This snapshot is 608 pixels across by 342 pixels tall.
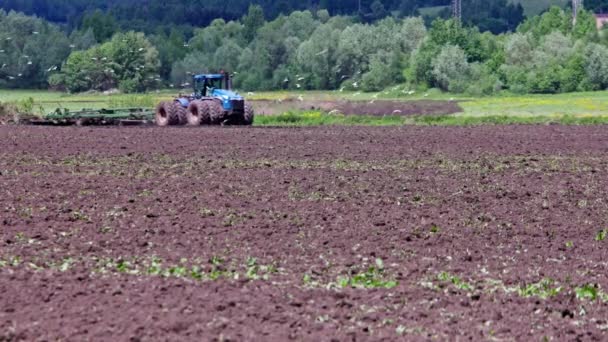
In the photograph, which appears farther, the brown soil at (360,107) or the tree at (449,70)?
the tree at (449,70)

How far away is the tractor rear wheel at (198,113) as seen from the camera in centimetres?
4709

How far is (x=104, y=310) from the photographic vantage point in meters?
12.4

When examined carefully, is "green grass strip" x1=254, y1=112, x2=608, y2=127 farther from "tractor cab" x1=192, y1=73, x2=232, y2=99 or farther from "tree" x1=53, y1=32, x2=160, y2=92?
"tree" x1=53, y1=32, x2=160, y2=92

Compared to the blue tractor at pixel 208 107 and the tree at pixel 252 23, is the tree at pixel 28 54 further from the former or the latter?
the blue tractor at pixel 208 107

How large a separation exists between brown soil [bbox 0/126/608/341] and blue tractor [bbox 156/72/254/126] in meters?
14.2

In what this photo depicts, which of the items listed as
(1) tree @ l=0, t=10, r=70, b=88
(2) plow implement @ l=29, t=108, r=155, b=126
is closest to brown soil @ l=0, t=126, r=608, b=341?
(2) plow implement @ l=29, t=108, r=155, b=126

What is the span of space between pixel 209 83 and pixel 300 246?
106 ft

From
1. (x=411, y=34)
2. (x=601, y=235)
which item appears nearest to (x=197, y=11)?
(x=411, y=34)

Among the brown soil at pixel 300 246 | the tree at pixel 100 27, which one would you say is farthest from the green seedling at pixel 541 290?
the tree at pixel 100 27

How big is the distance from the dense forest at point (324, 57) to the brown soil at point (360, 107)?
1054 centimetres

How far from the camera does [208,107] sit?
47031 millimetres

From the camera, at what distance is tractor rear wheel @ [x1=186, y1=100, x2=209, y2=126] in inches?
1854

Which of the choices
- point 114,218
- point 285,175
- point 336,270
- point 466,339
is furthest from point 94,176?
point 466,339

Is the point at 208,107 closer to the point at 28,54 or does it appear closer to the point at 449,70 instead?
the point at 449,70
